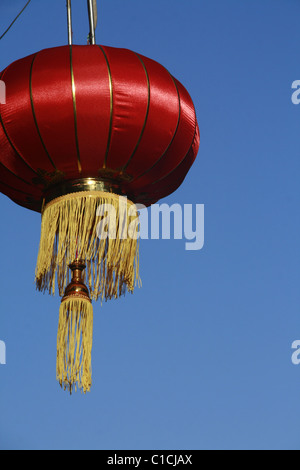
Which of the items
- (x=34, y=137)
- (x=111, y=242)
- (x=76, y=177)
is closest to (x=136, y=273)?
(x=111, y=242)

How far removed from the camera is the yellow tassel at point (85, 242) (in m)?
2.39

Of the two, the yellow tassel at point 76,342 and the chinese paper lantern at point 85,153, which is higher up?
the chinese paper lantern at point 85,153

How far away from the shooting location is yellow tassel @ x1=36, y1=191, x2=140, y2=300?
7.86 feet

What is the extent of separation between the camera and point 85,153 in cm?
233

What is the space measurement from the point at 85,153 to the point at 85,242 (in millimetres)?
233

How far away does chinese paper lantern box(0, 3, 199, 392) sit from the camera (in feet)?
7.54

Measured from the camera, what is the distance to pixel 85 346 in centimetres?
234

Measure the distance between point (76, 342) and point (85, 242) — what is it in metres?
0.26

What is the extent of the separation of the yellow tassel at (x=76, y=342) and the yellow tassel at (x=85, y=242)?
104 mm

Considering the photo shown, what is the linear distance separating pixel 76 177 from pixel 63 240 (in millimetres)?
167

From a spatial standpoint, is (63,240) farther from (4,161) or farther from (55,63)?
(55,63)

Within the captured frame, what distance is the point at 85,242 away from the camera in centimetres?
240

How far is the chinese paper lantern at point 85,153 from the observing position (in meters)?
2.30

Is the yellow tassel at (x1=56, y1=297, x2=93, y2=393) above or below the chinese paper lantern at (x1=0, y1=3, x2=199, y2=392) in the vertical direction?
below
